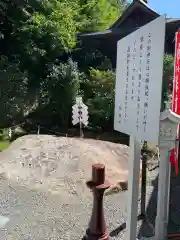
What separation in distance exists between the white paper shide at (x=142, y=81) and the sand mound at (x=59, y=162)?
4151 mm

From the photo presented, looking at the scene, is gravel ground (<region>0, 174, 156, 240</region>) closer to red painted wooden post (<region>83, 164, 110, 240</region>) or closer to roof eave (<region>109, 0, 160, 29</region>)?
red painted wooden post (<region>83, 164, 110, 240</region>)

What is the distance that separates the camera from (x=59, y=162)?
8.39 metres

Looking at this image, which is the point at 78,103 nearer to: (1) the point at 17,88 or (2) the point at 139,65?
(1) the point at 17,88

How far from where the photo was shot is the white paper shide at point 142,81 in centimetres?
280

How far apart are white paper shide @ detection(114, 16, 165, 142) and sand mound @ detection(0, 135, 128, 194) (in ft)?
13.6

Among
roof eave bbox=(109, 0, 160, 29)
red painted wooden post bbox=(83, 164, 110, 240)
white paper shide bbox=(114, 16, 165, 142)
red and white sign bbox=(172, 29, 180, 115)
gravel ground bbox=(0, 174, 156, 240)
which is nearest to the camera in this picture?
white paper shide bbox=(114, 16, 165, 142)

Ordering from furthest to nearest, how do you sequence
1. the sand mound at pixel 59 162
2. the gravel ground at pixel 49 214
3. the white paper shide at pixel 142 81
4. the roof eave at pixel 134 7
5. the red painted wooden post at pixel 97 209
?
the roof eave at pixel 134 7, the sand mound at pixel 59 162, the gravel ground at pixel 49 214, the red painted wooden post at pixel 97 209, the white paper shide at pixel 142 81

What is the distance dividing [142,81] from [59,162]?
566 centimetres

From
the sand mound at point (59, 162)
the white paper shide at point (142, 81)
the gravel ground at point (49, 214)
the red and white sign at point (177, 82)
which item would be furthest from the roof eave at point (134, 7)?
the white paper shide at point (142, 81)

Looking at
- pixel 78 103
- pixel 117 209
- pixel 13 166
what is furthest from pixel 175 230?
pixel 78 103

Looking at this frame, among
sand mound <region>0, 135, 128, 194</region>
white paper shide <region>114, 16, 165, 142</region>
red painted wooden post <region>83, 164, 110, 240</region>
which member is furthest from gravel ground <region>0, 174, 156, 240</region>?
white paper shide <region>114, 16, 165, 142</region>

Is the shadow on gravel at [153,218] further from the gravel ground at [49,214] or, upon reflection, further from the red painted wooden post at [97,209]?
the red painted wooden post at [97,209]

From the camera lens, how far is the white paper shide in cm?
280

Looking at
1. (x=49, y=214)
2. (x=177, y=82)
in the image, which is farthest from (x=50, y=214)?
(x=177, y=82)
